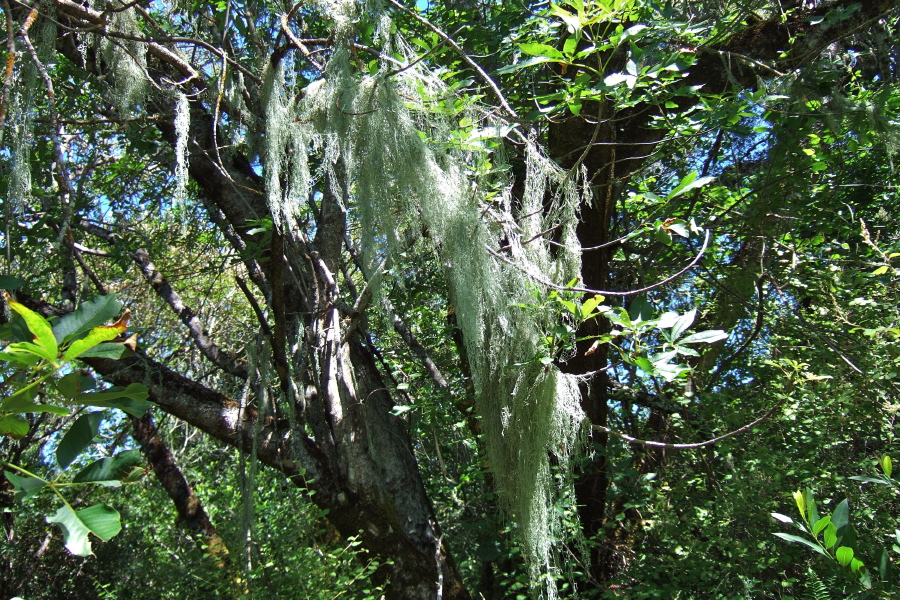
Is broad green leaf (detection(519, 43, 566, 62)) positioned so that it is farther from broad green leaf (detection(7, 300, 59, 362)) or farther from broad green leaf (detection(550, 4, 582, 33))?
broad green leaf (detection(7, 300, 59, 362))

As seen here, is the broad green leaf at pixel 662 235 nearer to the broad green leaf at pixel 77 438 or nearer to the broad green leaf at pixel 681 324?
the broad green leaf at pixel 681 324

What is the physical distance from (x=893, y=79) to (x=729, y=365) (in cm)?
172

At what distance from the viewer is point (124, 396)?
0.82 metres

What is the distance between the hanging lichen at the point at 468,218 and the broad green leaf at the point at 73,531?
982mm

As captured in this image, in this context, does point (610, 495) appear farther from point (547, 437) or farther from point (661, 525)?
point (547, 437)

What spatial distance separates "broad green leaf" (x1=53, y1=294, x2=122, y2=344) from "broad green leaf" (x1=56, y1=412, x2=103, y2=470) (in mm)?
139

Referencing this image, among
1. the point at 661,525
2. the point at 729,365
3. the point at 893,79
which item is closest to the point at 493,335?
the point at 661,525

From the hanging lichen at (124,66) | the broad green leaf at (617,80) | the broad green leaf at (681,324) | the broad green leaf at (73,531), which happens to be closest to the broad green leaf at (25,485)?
the broad green leaf at (73,531)

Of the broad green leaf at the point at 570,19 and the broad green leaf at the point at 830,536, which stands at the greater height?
the broad green leaf at the point at 570,19

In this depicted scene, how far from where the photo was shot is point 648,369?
A: 1.54m

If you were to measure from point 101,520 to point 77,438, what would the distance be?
176 mm

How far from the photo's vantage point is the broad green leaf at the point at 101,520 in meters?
0.71

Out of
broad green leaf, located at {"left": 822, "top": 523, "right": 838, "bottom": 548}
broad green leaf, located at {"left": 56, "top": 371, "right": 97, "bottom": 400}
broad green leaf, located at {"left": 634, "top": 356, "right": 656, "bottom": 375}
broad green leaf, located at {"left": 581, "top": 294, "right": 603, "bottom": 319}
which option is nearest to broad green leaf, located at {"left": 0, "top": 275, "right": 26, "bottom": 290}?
broad green leaf, located at {"left": 56, "top": 371, "right": 97, "bottom": 400}

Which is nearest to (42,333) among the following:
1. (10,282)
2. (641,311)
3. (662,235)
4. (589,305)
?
(10,282)
